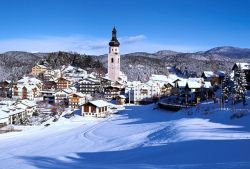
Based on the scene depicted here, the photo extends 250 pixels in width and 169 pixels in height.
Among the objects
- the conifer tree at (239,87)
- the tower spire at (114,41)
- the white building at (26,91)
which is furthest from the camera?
the tower spire at (114,41)

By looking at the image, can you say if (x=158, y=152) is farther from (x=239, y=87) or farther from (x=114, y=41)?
(x=114, y=41)

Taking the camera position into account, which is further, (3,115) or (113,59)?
(113,59)

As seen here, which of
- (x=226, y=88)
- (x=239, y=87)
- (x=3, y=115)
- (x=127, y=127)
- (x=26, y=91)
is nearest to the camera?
(x=127, y=127)

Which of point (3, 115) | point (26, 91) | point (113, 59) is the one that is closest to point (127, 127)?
point (3, 115)

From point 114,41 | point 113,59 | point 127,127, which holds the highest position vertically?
point 114,41

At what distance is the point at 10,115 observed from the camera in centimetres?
5381

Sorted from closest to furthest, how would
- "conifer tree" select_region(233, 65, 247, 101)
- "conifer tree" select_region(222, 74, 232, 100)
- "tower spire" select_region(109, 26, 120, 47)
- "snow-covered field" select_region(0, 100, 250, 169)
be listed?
"snow-covered field" select_region(0, 100, 250, 169), "conifer tree" select_region(233, 65, 247, 101), "conifer tree" select_region(222, 74, 232, 100), "tower spire" select_region(109, 26, 120, 47)

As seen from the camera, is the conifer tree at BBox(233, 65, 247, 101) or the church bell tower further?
the church bell tower

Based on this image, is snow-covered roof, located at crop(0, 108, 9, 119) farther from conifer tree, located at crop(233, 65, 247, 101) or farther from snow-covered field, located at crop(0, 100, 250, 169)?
conifer tree, located at crop(233, 65, 247, 101)

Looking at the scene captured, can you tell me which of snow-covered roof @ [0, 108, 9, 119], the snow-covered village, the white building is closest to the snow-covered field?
the snow-covered village

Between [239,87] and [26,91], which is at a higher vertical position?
[26,91]

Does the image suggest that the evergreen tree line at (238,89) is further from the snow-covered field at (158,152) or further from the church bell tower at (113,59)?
the church bell tower at (113,59)

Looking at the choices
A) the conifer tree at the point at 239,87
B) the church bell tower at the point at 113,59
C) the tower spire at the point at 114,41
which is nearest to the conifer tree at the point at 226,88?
the conifer tree at the point at 239,87

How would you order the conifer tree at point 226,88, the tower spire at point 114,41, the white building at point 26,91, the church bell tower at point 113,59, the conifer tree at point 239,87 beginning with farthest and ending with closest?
the tower spire at point 114,41 → the church bell tower at point 113,59 → the white building at point 26,91 → the conifer tree at point 226,88 → the conifer tree at point 239,87
